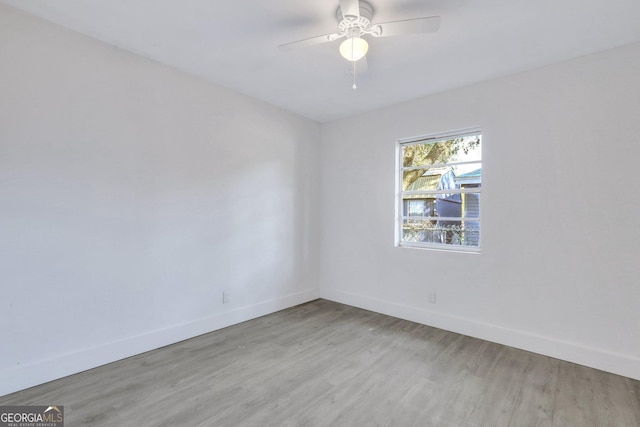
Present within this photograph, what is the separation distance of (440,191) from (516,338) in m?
1.60

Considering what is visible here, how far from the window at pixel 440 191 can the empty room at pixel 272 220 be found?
0.03m

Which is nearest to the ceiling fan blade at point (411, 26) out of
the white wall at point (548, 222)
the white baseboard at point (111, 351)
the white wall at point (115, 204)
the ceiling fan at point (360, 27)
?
the ceiling fan at point (360, 27)

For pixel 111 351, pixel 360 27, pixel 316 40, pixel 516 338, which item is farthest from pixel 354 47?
pixel 111 351

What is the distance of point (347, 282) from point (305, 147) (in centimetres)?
198

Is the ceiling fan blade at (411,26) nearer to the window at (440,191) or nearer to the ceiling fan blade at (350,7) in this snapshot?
the ceiling fan blade at (350,7)

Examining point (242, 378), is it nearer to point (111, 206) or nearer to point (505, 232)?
point (111, 206)

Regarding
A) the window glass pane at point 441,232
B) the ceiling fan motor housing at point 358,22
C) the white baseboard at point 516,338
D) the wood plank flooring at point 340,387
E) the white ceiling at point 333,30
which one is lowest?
the wood plank flooring at point 340,387

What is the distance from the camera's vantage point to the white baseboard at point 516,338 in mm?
2236

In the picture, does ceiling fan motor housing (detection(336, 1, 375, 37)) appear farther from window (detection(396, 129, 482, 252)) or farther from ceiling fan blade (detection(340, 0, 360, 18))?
window (detection(396, 129, 482, 252))

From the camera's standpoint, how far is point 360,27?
1.89 metres

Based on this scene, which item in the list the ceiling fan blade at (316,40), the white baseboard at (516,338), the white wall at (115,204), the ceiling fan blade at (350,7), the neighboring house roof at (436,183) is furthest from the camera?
the neighboring house roof at (436,183)

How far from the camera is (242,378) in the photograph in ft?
7.06

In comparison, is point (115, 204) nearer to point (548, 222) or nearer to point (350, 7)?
point (350, 7)

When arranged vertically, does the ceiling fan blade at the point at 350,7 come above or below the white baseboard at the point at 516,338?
above
